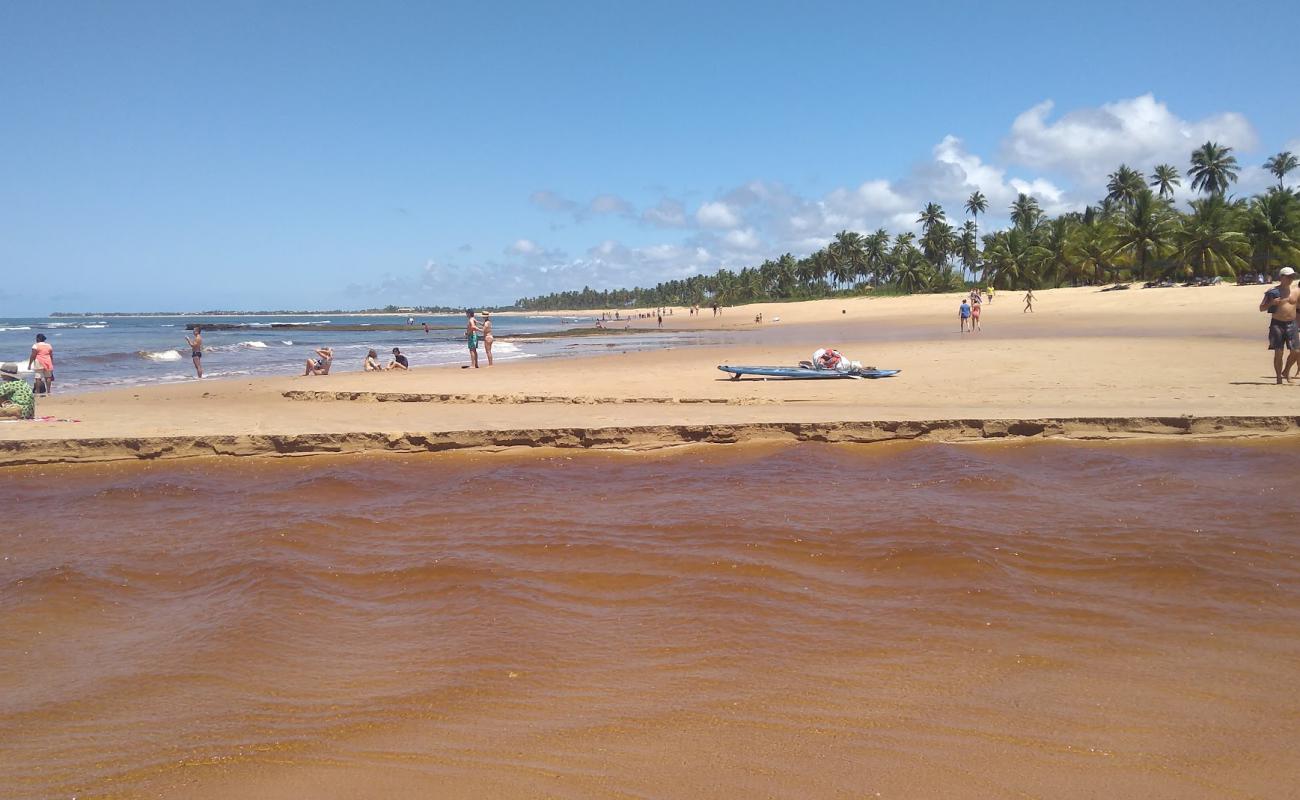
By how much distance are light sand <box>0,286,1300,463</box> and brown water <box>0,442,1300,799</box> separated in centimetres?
169

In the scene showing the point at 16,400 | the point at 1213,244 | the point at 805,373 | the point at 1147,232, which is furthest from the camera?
the point at 1147,232

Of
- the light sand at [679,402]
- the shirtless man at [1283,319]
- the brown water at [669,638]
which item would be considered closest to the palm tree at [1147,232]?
the light sand at [679,402]

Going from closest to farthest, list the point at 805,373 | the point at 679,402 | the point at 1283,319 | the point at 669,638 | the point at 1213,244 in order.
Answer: the point at 669,638 → the point at 1283,319 → the point at 679,402 → the point at 805,373 → the point at 1213,244

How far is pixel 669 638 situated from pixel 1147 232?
208 feet

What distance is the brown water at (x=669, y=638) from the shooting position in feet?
9.54

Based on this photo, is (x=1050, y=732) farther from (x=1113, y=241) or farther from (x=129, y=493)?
(x=1113, y=241)

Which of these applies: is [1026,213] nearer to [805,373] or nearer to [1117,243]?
[1117,243]

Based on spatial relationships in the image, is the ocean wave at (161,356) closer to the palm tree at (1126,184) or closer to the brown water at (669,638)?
the brown water at (669,638)

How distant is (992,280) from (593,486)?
70.4 metres

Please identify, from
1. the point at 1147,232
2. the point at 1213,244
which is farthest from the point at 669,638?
the point at 1147,232

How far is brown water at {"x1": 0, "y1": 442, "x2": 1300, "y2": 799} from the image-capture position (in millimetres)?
2908

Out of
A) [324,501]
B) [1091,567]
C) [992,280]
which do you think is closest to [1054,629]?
[1091,567]

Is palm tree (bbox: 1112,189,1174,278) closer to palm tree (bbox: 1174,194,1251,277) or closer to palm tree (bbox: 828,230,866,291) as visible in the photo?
palm tree (bbox: 1174,194,1251,277)

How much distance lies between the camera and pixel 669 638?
406 centimetres
